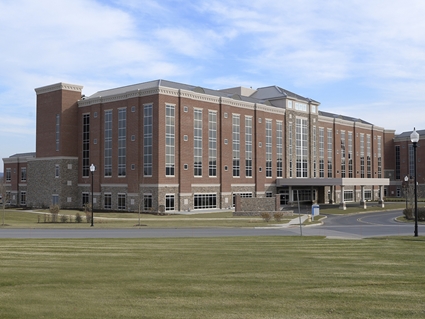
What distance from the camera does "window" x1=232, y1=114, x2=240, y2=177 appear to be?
72688mm

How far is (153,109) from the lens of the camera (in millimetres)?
62531

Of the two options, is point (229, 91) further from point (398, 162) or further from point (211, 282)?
point (211, 282)

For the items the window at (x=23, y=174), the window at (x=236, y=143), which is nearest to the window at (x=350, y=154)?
the window at (x=236, y=143)

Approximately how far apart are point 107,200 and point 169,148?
1245cm

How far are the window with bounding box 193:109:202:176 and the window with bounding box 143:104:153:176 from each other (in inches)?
265

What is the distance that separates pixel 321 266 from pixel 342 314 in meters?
5.42

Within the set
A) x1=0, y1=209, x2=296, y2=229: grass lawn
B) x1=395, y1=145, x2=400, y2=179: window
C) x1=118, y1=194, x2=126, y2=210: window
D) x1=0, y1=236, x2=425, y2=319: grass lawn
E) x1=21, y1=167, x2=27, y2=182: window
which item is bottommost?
x1=0, y1=209, x2=296, y2=229: grass lawn

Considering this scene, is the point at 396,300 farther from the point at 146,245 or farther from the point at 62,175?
the point at 62,175

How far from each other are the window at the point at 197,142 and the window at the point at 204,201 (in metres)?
3.25

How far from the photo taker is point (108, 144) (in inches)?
2680

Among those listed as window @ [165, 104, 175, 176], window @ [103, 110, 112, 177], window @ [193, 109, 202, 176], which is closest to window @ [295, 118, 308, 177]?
window @ [193, 109, 202, 176]

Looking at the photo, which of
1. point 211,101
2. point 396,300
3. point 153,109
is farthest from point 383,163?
point 396,300

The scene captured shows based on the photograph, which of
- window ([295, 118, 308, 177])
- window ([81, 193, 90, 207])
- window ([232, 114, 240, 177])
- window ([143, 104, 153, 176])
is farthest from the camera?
window ([295, 118, 308, 177])

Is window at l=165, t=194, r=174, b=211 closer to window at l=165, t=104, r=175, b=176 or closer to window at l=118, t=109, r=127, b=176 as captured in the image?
window at l=165, t=104, r=175, b=176
